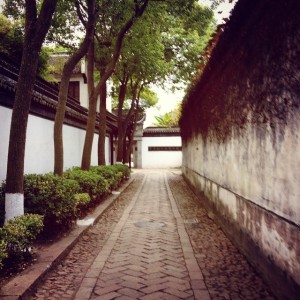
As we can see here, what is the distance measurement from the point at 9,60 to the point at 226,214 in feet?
24.8

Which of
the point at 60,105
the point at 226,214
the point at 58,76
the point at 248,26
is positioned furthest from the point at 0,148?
the point at 58,76

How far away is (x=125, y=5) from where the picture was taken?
35.6 ft

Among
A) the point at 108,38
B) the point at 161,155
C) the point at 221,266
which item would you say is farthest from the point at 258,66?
the point at 161,155

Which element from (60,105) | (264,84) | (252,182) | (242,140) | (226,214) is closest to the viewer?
(264,84)

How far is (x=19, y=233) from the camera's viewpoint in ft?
14.8

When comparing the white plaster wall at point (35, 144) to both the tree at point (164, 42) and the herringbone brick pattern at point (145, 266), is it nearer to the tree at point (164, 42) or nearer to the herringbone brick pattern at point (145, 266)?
the herringbone brick pattern at point (145, 266)

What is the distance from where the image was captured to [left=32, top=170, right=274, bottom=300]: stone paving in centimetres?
434

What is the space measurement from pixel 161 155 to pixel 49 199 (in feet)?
98.4

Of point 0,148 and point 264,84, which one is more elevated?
point 264,84

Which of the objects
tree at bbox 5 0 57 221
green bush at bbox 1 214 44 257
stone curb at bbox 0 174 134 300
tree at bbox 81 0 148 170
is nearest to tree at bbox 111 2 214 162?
tree at bbox 81 0 148 170

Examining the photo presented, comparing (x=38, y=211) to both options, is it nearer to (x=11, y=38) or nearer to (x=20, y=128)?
(x=20, y=128)

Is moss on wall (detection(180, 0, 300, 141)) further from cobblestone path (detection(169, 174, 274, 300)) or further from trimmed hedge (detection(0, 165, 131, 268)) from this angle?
trimmed hedge (detection(0, 165, 131, 268))

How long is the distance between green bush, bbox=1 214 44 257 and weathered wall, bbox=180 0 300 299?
312 centimetres

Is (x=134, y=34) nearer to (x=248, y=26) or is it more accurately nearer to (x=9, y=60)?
(x=9, y=60)
